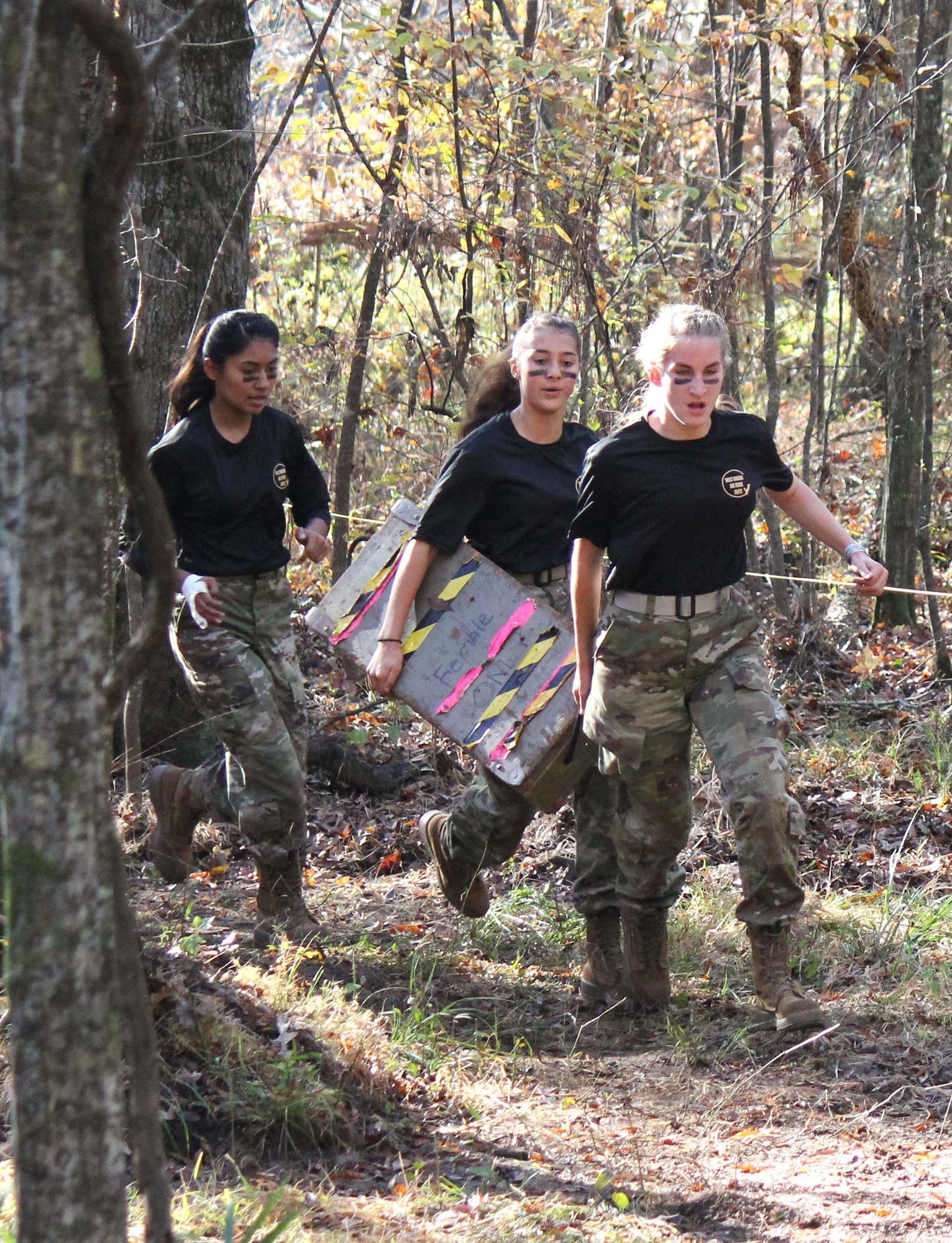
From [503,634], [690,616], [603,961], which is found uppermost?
[690,616]

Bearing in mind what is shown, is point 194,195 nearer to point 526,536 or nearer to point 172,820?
point 526,536

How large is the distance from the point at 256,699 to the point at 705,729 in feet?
5.52

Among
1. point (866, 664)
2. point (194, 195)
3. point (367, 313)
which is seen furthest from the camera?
point (367, 313)

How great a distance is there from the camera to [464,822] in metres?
5.03

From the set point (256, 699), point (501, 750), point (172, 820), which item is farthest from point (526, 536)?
point (172, 820)

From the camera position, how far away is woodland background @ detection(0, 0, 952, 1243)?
67.1 inches

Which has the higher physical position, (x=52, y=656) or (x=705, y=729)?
(x=52, y=656)

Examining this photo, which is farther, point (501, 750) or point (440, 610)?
point (440, 610)

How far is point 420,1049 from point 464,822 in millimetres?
1066

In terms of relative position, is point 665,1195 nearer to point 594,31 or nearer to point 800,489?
point 800,489

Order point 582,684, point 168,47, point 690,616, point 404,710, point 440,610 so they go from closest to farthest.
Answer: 1. point 168,47
2. point 690,616
3. point 582,684
4. point 440,610
5. point 404,710

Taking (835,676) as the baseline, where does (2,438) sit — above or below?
above

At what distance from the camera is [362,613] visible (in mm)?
5039

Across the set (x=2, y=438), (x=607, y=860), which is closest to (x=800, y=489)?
(x=607, y=860)
